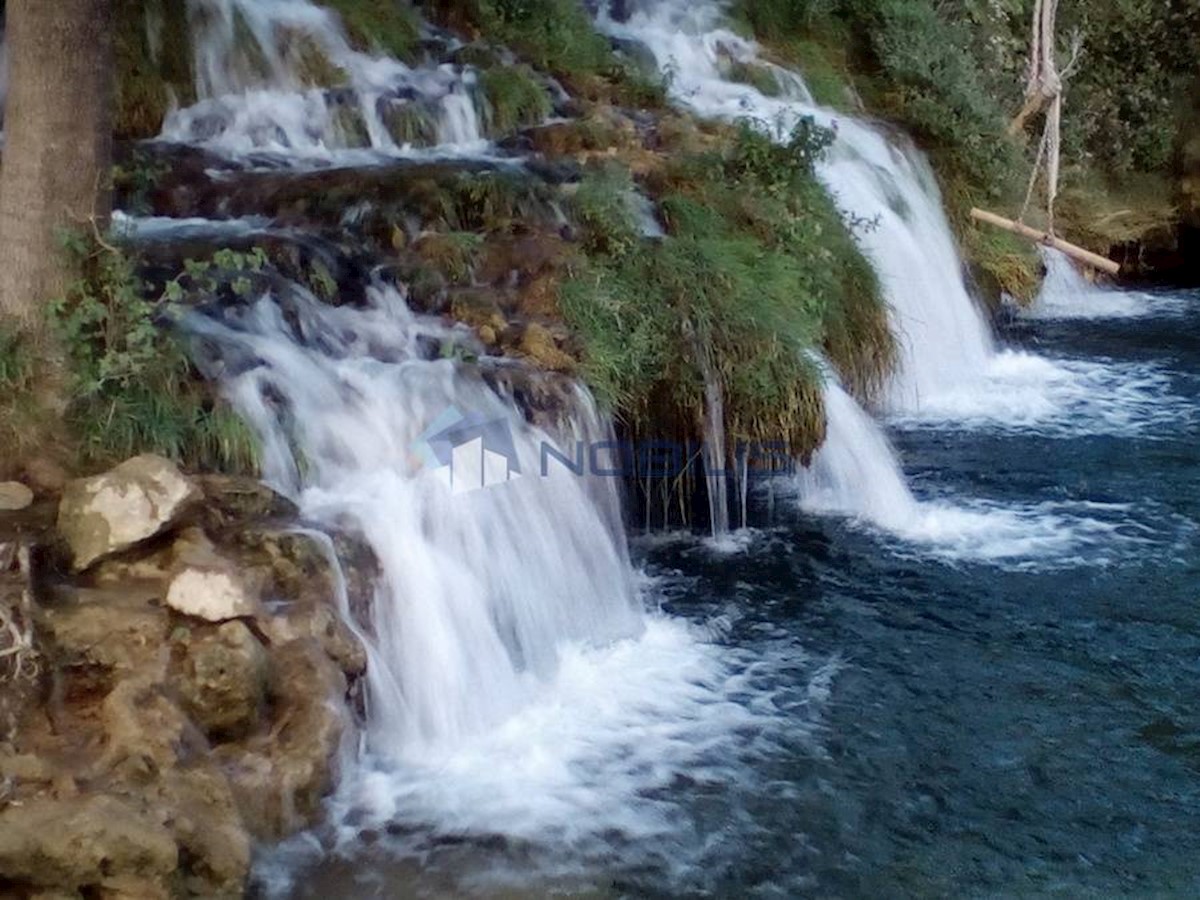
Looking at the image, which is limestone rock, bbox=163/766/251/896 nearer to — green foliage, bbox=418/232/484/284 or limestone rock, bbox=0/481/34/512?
limestone rock, bbox=0/481/34/512

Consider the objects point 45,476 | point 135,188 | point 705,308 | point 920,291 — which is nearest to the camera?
point 45,476

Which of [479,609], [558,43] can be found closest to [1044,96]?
[558,43]

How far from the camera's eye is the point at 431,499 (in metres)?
6.04

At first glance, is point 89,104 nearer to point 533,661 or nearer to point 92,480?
point 92,480

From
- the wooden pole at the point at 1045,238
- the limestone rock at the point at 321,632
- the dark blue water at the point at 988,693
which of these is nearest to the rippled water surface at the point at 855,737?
the dark blue water at the point at 988,693

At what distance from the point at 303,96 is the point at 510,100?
5.07 feet

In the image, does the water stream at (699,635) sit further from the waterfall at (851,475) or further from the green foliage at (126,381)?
the green foliage at (126,381)

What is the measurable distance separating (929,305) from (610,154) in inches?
129

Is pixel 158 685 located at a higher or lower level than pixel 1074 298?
lower

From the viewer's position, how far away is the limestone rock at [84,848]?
3789 mm

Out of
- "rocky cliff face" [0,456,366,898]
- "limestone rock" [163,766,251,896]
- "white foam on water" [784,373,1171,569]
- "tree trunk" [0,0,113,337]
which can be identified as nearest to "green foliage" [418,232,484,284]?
"tree trunk" [0,0,113,337]

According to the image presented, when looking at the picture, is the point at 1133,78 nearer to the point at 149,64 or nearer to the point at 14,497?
the point at 149,64

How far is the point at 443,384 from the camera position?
655cm

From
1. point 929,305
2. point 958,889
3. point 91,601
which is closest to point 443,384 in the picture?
point 91,601
